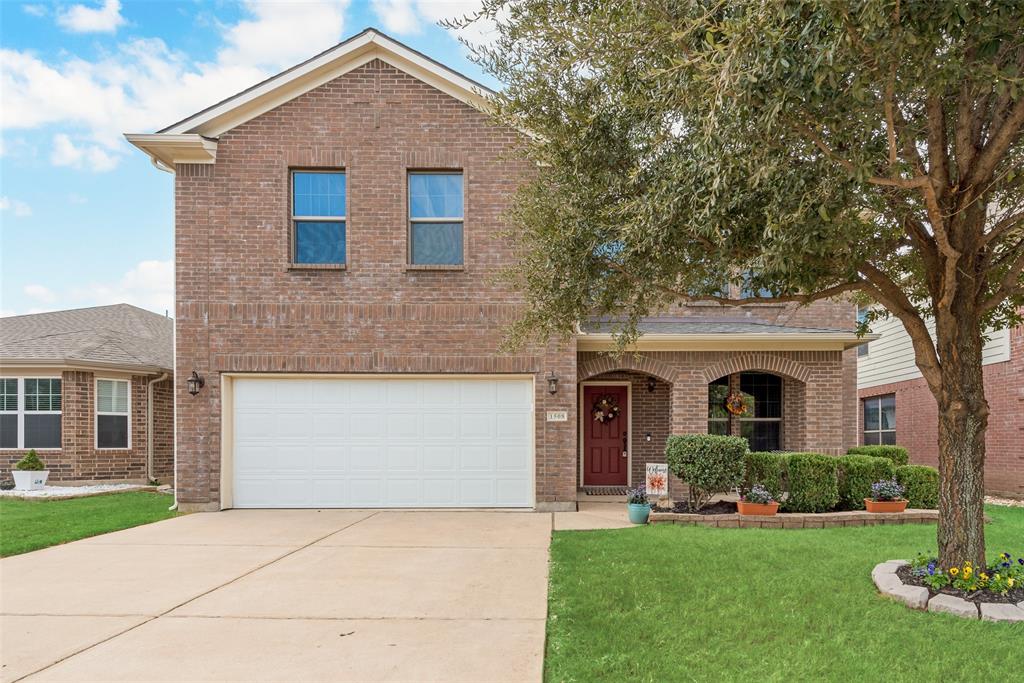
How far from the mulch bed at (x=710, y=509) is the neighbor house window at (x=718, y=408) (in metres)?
3.06

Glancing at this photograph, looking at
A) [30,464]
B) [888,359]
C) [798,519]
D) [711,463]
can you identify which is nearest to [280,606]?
[711,463]

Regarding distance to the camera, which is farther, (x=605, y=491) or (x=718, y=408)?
(x=605, y=491)

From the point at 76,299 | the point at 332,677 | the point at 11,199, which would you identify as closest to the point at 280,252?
the point at 11,199

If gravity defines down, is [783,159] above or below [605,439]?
above

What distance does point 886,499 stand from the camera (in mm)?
9508

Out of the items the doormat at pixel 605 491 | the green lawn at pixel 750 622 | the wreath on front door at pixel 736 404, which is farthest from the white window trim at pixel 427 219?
the wreath on front door at pixel 736 404

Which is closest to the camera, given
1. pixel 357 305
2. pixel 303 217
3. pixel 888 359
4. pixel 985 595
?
pixel 985 595

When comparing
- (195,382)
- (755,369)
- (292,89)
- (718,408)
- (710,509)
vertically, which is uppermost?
(292,89)

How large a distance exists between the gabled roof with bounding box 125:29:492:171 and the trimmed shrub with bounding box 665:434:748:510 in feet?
21.3

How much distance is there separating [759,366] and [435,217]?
6618 mm

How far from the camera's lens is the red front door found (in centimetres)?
1316

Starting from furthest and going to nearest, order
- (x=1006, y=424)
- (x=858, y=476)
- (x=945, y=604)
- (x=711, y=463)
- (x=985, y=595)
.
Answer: (x=1006, y=424)
(x=858, y=476)
(x=711, y=463)
(x=985, y=595)
(x=945, y=604)

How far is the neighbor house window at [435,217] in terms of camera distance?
34.9 feet

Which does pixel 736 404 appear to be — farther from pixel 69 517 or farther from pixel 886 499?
pixel 69 517
